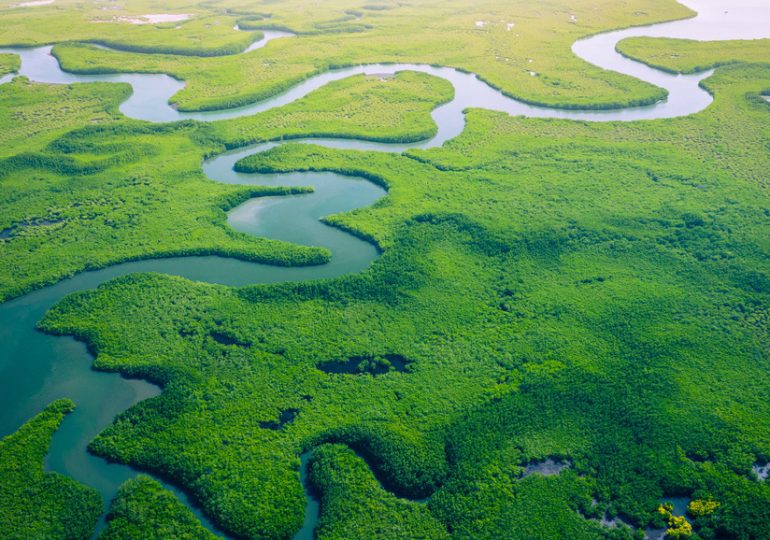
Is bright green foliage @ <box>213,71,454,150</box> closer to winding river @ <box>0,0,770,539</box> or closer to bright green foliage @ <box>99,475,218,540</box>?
winding river @ <box>0,0,770,539</box>

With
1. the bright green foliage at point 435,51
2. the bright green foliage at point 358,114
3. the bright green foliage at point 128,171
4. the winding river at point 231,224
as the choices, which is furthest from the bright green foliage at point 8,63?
the bright green foliage at point 358,114

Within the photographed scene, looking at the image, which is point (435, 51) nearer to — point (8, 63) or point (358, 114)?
point (358, 114)

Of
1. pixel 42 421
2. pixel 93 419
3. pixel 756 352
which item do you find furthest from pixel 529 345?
pixel 42 421

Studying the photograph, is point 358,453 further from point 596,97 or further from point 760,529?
point 596,97

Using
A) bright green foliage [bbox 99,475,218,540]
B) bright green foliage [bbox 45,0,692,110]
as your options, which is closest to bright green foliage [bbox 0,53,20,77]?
bright green foliage [bbox 45,0,692,110]

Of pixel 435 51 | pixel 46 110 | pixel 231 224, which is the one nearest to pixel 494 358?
pixel 231 224

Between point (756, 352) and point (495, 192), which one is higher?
point (495, 192)

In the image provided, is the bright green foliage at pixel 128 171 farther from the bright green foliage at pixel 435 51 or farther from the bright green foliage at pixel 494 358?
the bright green foliage at pixel 435 51
